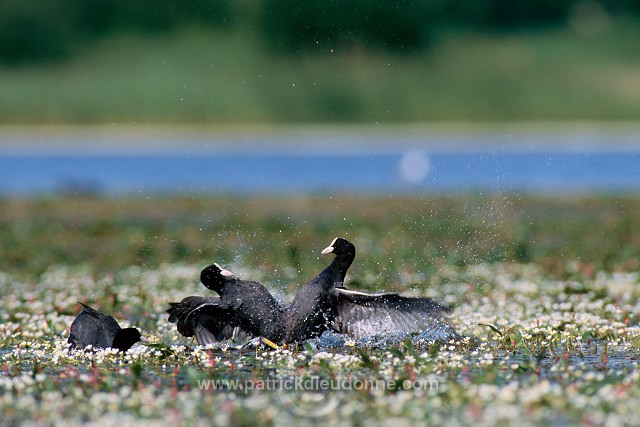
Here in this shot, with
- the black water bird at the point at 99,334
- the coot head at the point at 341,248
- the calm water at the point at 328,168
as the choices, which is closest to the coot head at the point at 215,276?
the black water bird at the point at 99,334

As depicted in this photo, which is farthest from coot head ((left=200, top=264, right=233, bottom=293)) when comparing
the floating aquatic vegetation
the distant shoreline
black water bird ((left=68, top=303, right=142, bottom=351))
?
the distant shoreline

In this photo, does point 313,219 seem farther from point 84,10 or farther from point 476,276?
point 84,10

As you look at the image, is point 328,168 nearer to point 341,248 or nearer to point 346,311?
point 341,248

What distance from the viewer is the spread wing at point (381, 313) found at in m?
8.37

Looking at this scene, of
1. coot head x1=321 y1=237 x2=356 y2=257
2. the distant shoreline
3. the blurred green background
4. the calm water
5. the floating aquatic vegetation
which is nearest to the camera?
the floating aquatic vegetation

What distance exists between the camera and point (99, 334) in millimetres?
8141

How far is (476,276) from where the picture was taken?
1235 centimetres

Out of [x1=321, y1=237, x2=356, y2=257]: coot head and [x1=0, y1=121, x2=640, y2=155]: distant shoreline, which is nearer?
[x1=321, y1=237, x2=356, y2=257]: coot head

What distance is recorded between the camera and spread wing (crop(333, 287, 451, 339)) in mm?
8367

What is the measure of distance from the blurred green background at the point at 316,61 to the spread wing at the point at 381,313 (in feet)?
125

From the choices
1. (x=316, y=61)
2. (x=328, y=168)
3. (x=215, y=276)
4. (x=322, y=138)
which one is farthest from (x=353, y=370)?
(x=316, y=61)

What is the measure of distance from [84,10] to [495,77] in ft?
65.1

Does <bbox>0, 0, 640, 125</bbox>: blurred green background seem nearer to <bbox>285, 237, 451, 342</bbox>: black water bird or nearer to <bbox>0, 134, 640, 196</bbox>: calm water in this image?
<bbox>0, 134, 640, 196</bbox>: calm water

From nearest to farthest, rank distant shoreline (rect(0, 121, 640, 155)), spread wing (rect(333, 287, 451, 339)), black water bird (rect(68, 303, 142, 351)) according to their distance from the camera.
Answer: black water bird (rect(68, 303, 142, 351)), spread wing (rect(333, 287, 451, 339)), distant shoreline (rect(0, 121, 640, 155))
